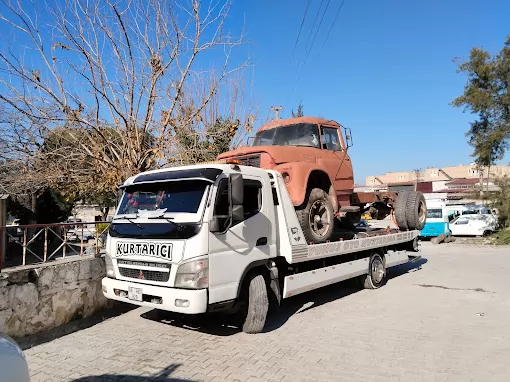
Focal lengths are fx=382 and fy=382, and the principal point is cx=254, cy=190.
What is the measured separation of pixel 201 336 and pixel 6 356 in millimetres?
3585

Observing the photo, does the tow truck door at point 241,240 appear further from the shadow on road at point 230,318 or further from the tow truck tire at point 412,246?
the tow truck tire at point 412,246

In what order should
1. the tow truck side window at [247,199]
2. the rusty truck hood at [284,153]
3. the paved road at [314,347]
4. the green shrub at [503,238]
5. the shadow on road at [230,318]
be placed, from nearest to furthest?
the paved road at [314,347] < the tow truck side window at [247,199] < the shadow on road at [230,318] < the rusty truck hood at [284,153] < the green shrub at [503,238]

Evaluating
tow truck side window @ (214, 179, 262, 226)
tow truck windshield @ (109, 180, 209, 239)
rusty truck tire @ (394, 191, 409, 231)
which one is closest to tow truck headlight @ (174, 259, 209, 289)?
tow truck windshield @ (109, 180, 209, 239)

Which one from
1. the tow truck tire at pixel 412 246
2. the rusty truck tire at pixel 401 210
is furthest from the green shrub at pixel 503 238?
the rusty truck tire at pixel 401 210

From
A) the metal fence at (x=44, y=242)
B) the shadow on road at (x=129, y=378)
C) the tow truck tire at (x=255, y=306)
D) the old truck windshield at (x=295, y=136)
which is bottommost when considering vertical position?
the shadow on road at (x=129, y=378)

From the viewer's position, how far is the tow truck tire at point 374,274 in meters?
8.59

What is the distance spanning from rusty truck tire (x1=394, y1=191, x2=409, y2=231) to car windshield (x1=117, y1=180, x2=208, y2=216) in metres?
6.87

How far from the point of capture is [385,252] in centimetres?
943

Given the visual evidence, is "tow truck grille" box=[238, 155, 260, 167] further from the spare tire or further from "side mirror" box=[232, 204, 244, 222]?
the spare tire

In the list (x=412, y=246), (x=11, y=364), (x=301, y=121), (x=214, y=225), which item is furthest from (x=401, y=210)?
(x=11, y=364)

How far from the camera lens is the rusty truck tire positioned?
10.1 meters

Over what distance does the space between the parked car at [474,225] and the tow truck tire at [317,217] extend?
755 inches

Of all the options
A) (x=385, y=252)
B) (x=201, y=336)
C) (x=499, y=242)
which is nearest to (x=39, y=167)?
(x=201, y=336)

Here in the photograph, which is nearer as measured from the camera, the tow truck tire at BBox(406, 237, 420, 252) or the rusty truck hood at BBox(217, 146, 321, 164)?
the rusty truck hood at BBox(217, 146, 321, 164)
